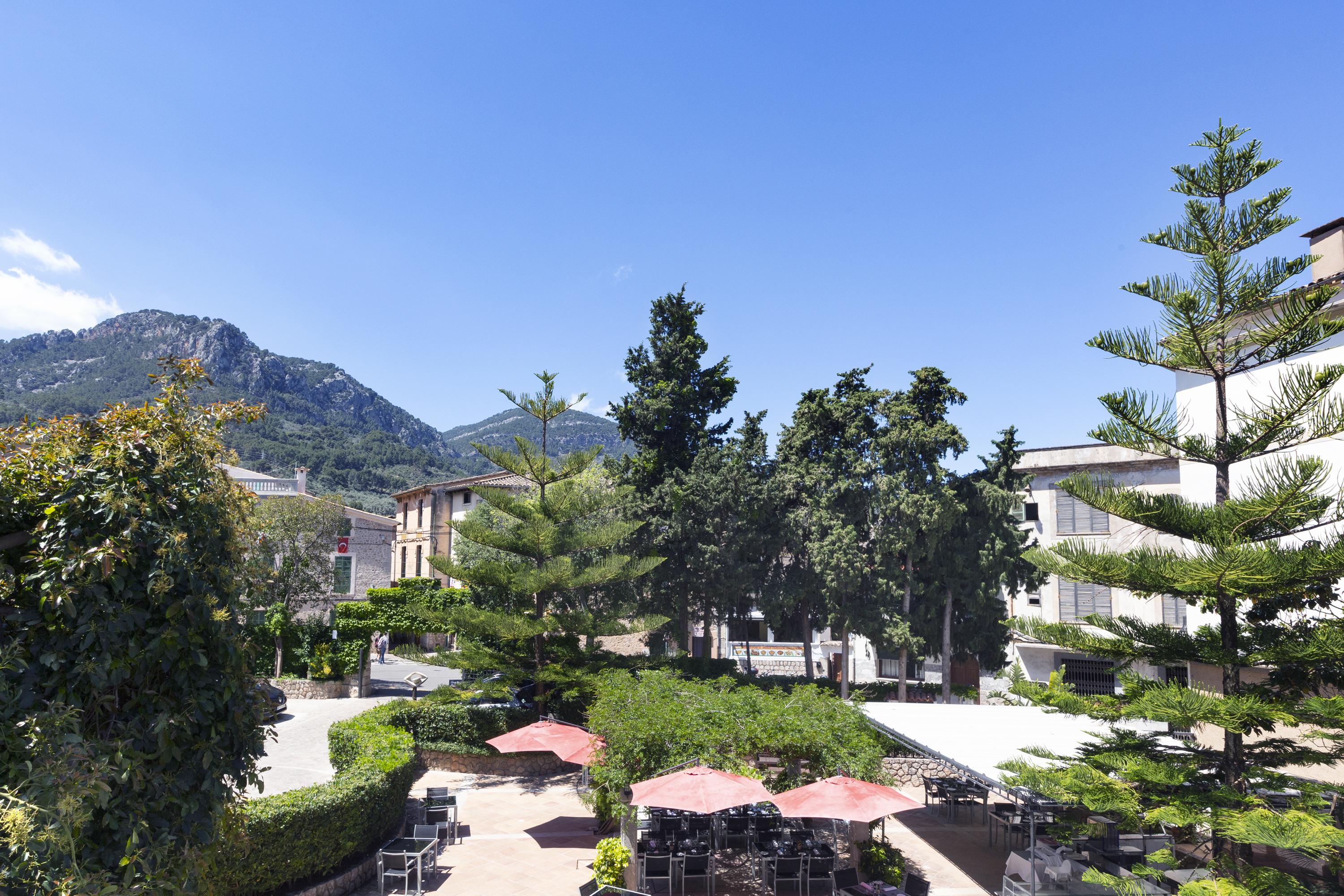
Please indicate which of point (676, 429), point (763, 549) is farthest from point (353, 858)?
point (676, 429)

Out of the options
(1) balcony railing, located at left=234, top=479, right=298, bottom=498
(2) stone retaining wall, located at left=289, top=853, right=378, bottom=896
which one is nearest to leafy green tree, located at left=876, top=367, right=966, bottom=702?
(2) stone retaining wall, located at left=289, top=853, right=378, bottom=896

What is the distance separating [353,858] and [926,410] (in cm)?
2068

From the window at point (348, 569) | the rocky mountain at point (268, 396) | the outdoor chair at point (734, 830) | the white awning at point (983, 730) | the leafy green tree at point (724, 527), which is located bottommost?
the outdoor chair at point (734, 830)

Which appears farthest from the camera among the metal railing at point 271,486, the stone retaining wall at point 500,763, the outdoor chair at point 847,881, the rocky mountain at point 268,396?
the rocky mountain at point 268,396

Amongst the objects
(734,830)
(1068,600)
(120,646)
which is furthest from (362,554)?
(120,646)

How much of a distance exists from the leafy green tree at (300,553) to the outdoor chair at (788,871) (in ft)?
70.2

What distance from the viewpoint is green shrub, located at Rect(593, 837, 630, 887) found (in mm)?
10734

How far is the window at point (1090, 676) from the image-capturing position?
30562 millimetres

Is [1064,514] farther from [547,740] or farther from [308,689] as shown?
[308,689]

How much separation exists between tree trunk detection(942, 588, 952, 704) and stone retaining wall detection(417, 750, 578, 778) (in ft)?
40.6

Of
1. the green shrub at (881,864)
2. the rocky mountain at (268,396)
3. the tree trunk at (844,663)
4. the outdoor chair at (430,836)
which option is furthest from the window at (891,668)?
the rocky mountain at (268,396)

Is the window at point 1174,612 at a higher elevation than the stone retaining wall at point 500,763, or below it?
higher

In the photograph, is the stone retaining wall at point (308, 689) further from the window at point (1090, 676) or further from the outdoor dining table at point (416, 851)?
the window at point (1090, 676)

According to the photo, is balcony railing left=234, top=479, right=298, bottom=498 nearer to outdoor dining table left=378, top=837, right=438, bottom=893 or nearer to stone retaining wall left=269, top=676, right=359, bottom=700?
stone retaining wall left=269, top=676, right=359, bottom=700
